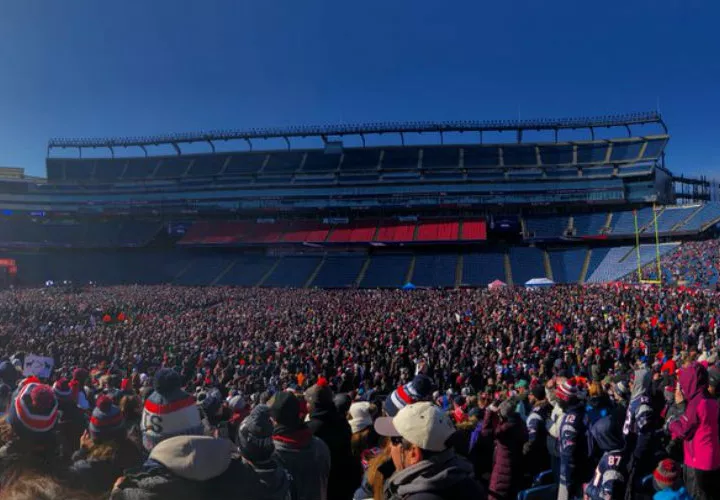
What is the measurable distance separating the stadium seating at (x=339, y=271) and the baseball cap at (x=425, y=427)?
4182 centimetres

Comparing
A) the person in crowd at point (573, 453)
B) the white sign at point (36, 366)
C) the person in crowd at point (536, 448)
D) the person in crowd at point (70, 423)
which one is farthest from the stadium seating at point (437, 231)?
the person in crowd at point (70, 423)

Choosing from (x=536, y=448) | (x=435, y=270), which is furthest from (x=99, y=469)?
(x=435, y=270)

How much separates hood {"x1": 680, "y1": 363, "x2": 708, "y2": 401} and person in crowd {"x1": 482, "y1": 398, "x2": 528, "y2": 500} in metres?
1.55

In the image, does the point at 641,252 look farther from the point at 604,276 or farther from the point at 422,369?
the point at 422,369

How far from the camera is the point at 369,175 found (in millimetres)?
57719

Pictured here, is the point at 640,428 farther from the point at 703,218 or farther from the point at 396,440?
the point at 703,218

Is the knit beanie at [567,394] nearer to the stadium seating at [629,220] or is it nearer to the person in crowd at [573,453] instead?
the person in crowd at [573,453]

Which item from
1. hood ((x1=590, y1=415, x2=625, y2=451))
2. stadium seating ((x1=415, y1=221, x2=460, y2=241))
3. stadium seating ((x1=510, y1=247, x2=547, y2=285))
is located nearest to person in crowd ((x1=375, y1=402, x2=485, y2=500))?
hood ((x1=590, y1=415, x2=625, y2=451))

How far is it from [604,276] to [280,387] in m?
34.7

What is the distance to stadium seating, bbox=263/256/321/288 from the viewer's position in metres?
46.1

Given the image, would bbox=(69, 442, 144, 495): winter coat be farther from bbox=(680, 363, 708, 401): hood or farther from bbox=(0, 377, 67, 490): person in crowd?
bbox=(680, 363, 708, 401): hood

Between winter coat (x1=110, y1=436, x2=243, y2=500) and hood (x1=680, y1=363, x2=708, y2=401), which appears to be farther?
hood (x1=680, y1=363, x2=708, y2=401)

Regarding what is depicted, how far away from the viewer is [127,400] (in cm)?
467

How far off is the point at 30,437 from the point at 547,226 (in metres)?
50.3
